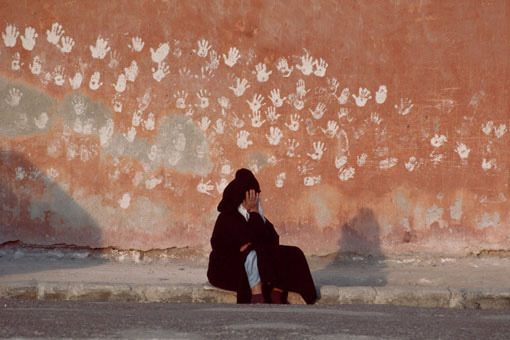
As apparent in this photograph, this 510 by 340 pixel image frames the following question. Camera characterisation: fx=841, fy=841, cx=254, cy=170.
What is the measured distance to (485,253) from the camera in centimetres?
912

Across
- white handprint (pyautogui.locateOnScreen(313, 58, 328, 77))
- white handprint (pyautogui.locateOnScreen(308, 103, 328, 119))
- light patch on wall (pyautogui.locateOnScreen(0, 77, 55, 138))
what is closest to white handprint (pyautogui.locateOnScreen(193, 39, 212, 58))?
white handprint (pyautogui.locateOnScreen(313, 58, 328, 77))

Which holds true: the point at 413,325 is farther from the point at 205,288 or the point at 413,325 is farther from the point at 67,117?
the point at 67,117

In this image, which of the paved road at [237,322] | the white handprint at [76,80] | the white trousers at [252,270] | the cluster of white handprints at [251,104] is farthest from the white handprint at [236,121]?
the paved road at [237,322]

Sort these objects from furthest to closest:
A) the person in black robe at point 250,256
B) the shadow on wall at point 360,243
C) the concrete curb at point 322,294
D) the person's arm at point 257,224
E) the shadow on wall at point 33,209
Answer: the shadow on wall at point 360,243 → the shadow on wall at point 33,209 → the concrete curb at point 322,294 → the person's arm at point 257,224 → the person in black robe at point 250,256

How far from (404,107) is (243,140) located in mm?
1777

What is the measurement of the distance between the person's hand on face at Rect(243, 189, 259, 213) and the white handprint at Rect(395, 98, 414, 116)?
2.72 metres

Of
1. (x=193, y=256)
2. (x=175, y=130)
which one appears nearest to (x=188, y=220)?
(x=193, y=256)

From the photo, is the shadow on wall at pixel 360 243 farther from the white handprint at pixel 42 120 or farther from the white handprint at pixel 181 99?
the white handprint at pixel 42 120

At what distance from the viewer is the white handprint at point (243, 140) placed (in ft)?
29.5

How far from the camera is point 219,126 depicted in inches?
355

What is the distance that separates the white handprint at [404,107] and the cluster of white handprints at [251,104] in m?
0.01

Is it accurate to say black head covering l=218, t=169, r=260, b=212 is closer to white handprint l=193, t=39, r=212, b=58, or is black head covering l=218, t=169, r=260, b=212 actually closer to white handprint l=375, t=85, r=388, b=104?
white handprint l=193, t=39, r=212, b=58

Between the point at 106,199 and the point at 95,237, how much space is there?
0.42 meters

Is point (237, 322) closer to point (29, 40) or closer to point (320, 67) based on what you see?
point (320, 67)
